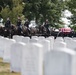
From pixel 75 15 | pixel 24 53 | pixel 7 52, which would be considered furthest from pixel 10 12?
pixel 24 53

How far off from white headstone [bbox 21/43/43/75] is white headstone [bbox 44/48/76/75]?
1884mm

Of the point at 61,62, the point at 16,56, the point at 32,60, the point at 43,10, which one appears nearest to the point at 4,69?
the point at 16,56

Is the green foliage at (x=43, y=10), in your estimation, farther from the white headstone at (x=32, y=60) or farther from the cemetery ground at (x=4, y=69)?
the white headstone at (x=32, y=60)

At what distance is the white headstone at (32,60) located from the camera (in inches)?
369

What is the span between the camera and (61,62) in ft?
23.8

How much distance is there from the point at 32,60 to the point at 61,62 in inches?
93.7

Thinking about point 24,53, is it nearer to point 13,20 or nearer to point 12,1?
point 13,20

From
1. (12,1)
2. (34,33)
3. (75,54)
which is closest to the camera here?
(75,54)

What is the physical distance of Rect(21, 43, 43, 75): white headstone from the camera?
9.38 meters

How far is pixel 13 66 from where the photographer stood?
11.4 meters

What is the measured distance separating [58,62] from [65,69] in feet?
0.65

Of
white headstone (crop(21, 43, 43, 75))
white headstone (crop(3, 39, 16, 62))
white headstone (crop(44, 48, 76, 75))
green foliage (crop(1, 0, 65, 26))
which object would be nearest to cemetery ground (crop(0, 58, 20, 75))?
white headstone (crop(3, 39, 16, 62))

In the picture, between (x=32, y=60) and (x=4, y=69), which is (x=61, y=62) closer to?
(x=32, y=60)

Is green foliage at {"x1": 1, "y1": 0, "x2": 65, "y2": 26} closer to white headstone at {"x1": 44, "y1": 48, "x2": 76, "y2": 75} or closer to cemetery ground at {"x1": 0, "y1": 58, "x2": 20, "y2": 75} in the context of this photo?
cemetery ground at {"x1": 0, "y1": 58, "x2": 20, "y2": 75}
